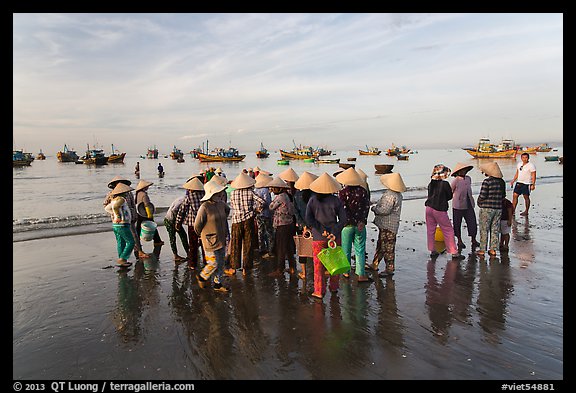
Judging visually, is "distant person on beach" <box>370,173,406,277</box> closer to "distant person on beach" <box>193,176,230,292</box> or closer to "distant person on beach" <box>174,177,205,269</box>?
"distant person on beach" <box>193,176,230,292</box>

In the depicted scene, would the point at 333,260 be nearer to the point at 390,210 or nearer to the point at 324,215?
the point at 324,215

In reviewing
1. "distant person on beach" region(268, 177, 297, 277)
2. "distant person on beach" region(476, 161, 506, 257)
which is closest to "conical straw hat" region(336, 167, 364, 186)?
"distant person on beach" region(268, 177, 297, 277)

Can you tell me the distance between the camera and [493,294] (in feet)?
17.5

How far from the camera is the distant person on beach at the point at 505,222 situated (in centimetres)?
729

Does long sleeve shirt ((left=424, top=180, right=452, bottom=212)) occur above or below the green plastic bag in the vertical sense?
above

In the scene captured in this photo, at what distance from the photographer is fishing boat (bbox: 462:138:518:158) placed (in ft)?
254

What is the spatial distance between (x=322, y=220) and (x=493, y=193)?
4.00 m

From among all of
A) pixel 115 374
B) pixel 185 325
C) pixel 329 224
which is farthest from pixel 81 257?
pixel 329 224

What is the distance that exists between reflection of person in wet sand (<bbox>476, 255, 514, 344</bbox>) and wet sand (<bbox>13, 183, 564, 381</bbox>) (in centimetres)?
2

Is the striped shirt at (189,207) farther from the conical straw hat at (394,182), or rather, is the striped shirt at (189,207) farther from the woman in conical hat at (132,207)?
the conical straw hat at (394,182)

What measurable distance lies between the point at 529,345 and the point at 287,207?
3909 millimetres

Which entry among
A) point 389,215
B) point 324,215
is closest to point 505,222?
point 389,215
